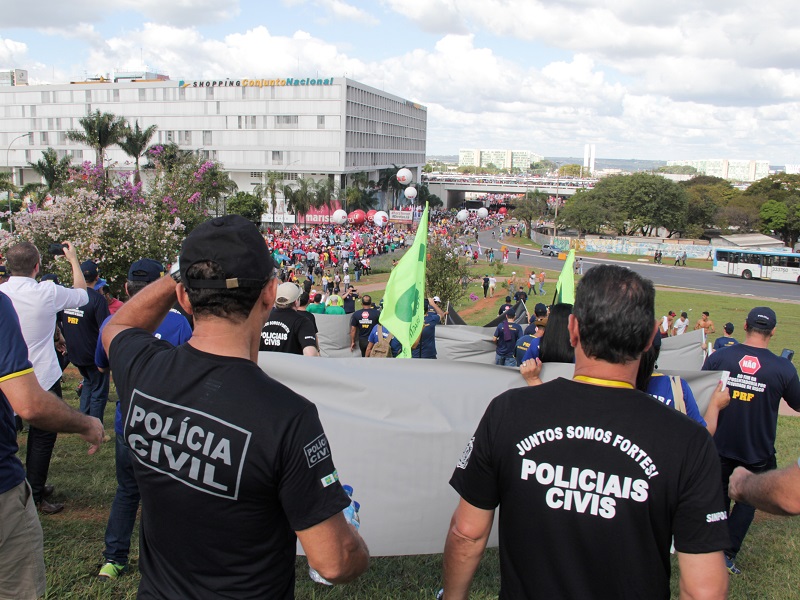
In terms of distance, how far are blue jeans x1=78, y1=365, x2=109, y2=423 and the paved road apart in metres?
28.7

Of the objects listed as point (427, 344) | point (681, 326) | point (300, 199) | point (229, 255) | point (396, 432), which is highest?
point (300, 199)

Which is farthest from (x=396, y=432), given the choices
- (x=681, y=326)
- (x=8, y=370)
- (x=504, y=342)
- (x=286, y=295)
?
(x=681, y=326)

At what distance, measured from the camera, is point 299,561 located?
4293 mm

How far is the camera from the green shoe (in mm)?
3832

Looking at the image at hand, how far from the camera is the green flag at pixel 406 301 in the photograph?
6551 mm

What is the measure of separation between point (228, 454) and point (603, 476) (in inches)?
43.0

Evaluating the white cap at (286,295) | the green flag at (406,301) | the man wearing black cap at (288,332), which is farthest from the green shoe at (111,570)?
the green flag at (406,301)

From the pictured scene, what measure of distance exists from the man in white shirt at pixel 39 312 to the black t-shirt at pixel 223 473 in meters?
2.99

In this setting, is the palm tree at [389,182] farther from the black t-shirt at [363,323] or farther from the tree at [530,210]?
the black t-shirt at [363,323]

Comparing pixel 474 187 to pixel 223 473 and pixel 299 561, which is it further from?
pixel 223 473

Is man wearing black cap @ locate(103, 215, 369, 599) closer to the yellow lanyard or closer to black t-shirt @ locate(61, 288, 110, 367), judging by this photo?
the yellow lanyard

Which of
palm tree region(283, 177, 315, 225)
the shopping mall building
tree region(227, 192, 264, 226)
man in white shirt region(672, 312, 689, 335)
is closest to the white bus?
man in white shirt region(672, 312, 689, 335)

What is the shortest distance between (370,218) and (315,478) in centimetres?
6201

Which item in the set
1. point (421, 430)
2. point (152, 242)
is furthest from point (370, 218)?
point (421, 430)
